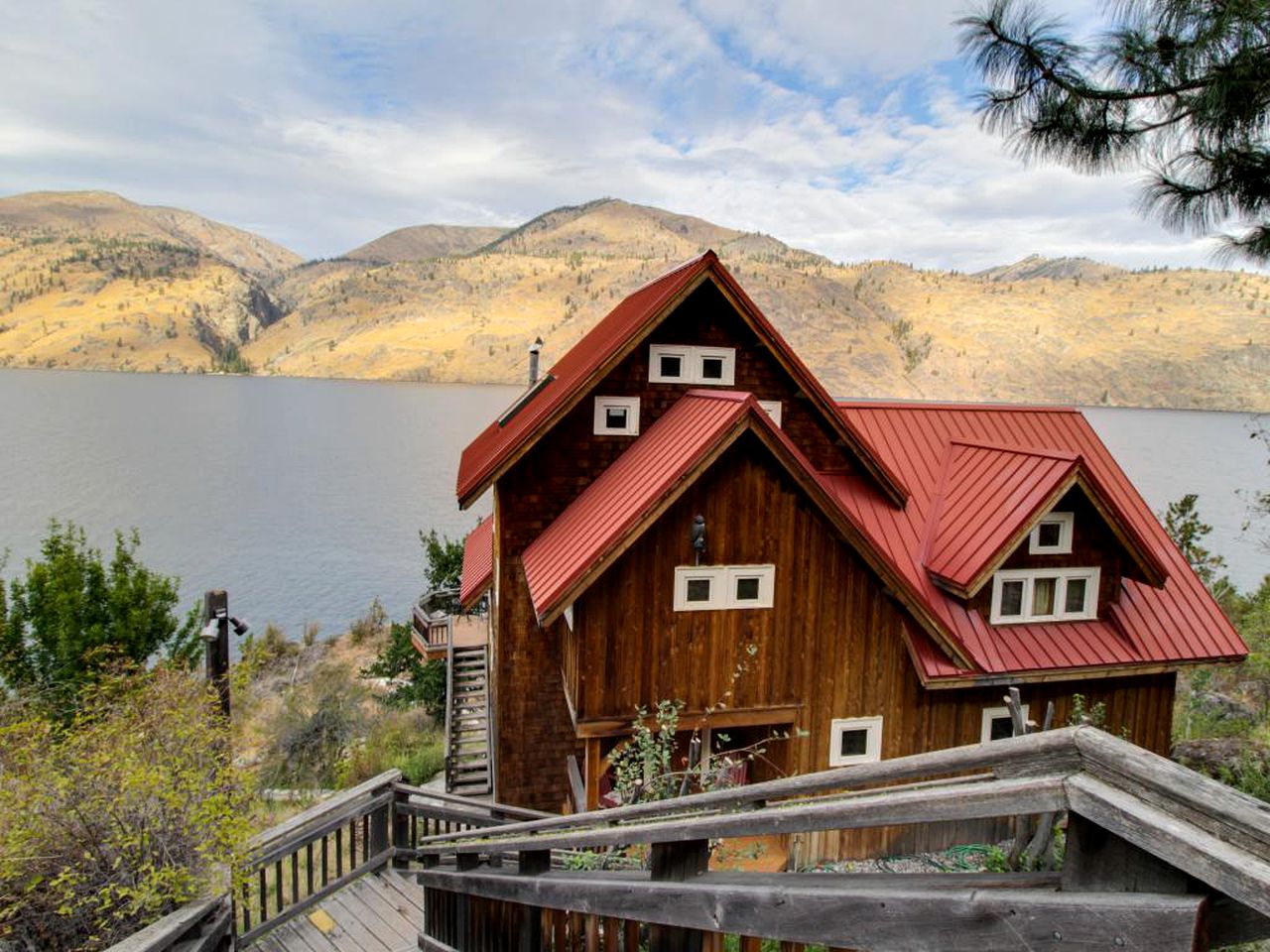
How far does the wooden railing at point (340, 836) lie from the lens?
26.7 feet

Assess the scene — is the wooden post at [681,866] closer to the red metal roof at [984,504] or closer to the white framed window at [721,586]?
the white framed window at [721,586]

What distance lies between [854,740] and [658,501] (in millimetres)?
4979

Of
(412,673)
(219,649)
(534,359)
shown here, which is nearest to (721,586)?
(219,649)

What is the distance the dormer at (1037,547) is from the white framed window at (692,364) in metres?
4.37

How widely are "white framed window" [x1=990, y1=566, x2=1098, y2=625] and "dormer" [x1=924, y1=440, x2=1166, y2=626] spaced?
2cm

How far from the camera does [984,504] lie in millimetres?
11336

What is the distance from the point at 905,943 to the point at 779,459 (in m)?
8.10

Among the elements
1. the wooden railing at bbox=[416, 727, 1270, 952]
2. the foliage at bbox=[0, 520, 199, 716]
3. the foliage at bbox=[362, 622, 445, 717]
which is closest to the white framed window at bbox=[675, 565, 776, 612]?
the wooden railing at bbox=[416, 727, 1270, 952]

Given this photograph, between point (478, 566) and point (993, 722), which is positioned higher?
point (478, 566)

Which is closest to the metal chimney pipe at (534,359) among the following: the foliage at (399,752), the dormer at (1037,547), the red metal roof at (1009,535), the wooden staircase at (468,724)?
the red metal roof at (1009,535)

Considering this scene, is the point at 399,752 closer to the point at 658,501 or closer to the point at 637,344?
the point at 637,344

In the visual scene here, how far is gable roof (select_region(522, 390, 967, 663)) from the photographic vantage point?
9180 mm

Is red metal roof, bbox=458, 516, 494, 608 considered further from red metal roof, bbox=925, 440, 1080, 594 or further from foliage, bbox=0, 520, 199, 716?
red metal roof, bbox=925, 440, 1080, 594

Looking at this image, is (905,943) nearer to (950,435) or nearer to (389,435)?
(950,435)
